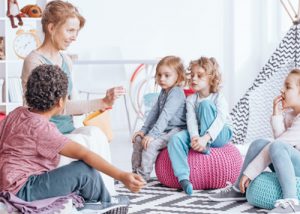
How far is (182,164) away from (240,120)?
158cm

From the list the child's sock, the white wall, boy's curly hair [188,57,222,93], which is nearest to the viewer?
Answer: the child's sock

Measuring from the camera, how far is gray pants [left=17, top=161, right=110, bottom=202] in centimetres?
257

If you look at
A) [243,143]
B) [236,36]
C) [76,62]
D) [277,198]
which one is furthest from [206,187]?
[236,36]

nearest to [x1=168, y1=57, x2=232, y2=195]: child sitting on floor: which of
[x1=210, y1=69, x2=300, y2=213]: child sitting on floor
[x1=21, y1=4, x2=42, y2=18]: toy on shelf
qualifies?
[x1=210, y1=69, x2=300, y2=213]: child sitting on floor

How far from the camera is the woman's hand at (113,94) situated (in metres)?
3.08

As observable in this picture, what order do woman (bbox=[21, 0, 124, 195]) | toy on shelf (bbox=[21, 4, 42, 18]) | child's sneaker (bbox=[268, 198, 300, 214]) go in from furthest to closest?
1. toy on shelf (bbox=[21, 4, 42, 18])
2. woman (bbox=[21, 0, 124, 195])
3. child's sneaker (bbox=[268, 198, 300, 214])

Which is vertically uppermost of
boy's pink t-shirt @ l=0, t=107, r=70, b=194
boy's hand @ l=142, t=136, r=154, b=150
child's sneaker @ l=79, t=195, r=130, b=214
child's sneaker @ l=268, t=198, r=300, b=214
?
boy's pink t-shirt @ l=0, t=107, r=70, b=194

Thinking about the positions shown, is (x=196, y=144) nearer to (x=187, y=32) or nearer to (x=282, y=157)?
(x=282, y=157)

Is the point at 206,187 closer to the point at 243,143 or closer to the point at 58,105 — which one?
the point at 58,105

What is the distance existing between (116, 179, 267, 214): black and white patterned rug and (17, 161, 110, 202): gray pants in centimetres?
55

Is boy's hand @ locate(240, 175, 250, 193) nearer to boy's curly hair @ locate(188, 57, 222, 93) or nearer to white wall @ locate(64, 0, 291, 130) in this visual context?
boy's curly hair @ locate(188, 57, 222, 93)

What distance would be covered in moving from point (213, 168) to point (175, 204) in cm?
40

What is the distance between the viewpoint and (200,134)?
376 centimetres

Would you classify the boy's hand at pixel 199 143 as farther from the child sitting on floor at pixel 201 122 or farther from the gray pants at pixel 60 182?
the gray pants at pixel 60 182
